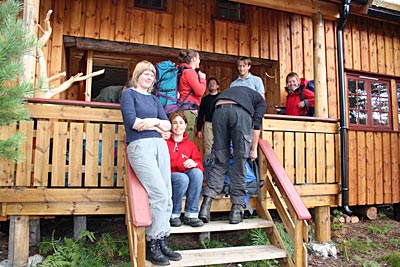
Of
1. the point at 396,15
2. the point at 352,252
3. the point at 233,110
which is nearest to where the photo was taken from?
the point at 233,110

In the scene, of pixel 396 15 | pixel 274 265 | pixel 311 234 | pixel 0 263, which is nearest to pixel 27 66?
pixel 0 263

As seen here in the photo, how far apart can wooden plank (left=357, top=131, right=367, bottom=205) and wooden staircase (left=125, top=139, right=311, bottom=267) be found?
3.19 m

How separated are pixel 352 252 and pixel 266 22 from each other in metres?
4.69

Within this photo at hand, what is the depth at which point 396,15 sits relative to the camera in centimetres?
727

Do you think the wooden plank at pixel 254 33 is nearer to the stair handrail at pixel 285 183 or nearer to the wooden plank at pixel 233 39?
the wooden plank at pixel 233 39

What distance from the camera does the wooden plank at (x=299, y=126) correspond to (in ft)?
16.4

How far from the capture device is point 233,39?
23.6ft

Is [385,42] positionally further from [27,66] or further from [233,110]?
[27,66]

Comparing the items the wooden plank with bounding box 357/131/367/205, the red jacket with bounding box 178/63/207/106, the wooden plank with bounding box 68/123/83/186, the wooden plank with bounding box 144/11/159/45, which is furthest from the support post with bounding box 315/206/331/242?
the wooden plank with bounding box 144/11/159/45

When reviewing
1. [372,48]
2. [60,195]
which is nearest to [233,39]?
[372,48]

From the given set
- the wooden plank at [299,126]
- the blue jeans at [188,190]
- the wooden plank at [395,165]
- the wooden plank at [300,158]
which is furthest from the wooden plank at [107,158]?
the wooden plank at [395,165]

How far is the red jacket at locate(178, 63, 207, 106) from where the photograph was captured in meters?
4.21

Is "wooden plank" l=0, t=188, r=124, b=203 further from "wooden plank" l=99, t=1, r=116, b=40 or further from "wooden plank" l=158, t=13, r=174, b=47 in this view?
"wooden plank" l=158, t=13, r=174, b=47

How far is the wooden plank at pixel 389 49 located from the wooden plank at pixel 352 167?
6.55 feet
